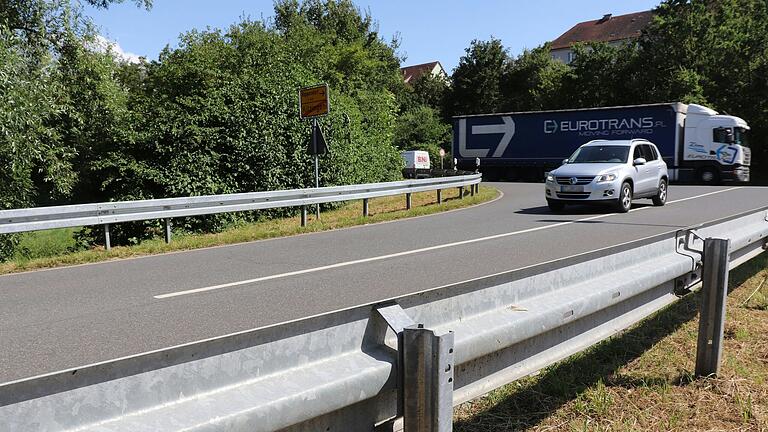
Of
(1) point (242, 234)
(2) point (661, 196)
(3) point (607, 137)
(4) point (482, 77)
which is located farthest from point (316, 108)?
(4) point (482, 77)

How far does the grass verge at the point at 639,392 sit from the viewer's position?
3.46 metres

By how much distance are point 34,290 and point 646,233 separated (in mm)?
9867

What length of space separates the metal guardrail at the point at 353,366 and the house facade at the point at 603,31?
89.2 m

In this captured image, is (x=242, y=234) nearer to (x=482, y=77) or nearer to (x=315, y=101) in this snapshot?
(x=315, y=101)

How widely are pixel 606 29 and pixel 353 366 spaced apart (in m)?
101

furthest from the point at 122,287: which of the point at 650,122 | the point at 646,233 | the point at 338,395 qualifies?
the point at 650,122

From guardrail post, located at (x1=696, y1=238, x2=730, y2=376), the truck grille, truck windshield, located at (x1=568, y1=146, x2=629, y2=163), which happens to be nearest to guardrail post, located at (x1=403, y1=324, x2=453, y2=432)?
guardrail post, located at (x1=696, y1=238, x2=730, y2=376)

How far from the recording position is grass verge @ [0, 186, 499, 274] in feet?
32.8

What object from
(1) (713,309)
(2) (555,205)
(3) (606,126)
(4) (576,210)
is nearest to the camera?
(1) (713,309)

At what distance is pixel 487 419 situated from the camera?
349 centimetres

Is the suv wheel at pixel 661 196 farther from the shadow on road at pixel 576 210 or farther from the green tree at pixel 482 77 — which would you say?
the green tree at pixel 482 77

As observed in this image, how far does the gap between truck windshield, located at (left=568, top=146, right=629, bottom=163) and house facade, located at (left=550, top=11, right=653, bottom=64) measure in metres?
74.0

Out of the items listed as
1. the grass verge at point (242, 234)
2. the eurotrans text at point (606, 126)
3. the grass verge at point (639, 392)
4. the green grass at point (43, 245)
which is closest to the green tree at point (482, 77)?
the eurotrans text at point (606, 126)

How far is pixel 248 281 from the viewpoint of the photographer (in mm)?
7656
